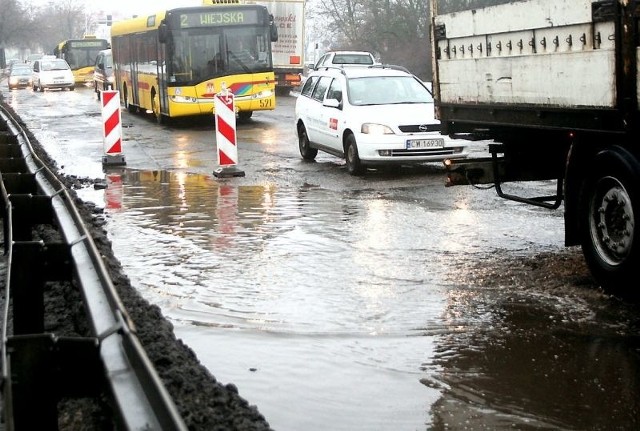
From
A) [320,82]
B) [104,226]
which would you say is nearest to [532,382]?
[104,226]

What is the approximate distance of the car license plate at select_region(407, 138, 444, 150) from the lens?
15.2 m

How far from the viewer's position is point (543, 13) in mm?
7668

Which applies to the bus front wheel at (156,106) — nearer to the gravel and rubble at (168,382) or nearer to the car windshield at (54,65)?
the gravel and rubble at (168,382)

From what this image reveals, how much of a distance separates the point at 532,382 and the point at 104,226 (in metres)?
6.52

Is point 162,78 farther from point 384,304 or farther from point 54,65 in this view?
point 54,65

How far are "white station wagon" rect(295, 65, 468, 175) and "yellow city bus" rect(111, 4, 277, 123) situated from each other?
8.17 m

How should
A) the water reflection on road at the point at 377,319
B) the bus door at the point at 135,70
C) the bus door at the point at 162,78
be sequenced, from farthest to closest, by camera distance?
the bus door at the point at 135,70 → the bus door at the point at 162,78 → the water reflection on road at the point at 377,319

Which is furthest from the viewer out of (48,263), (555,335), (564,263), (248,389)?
(564,263)

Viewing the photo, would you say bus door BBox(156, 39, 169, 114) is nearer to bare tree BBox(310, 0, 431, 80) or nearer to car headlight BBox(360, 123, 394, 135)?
bare tree BBox(310, 0, 431, 80)

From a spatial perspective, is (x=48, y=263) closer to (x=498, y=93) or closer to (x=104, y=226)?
(x=498, y=93)

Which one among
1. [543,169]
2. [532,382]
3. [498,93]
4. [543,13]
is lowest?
[532,382]

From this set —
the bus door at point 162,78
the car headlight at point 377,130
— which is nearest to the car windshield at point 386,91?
the car headlight at point 377,130

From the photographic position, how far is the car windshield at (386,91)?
16.4 meters

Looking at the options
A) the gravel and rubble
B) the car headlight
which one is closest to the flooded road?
the gravel and rubble
